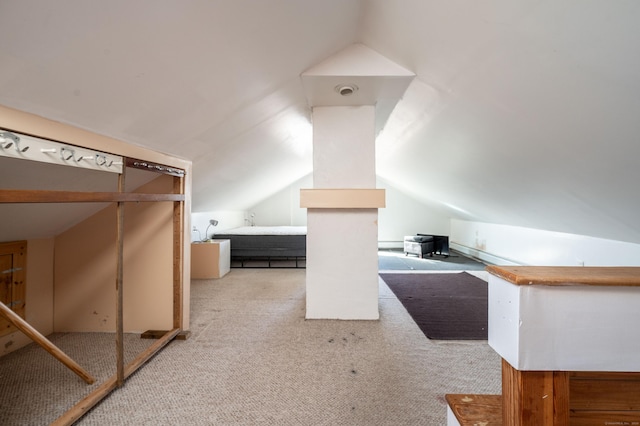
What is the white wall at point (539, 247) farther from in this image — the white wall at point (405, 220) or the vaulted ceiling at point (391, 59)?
the white wall at point (405, 220)

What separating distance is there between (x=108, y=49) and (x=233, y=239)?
3.68 m

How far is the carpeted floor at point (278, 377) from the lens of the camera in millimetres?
1244

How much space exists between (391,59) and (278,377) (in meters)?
2.37

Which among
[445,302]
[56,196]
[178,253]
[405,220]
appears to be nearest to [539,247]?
[445,302]

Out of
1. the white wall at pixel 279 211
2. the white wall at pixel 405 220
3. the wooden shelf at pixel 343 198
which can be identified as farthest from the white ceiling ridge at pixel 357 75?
the white wall at pixel 405 220

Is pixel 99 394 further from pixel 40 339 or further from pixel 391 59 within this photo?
pixel 391 59

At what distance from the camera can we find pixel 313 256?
91.8 inches

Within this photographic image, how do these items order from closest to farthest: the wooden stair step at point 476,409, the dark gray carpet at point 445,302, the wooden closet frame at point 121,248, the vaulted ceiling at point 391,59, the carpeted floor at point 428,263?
the wooden stair step at point 476,409
the vaulted ceiling at point 391,59
the wooden closet frame at point 121,248
the dark gray carpet at point 445,302
the carpeted floor at point 428,263

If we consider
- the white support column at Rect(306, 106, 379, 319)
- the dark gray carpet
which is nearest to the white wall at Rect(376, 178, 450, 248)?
the dark gray carpet

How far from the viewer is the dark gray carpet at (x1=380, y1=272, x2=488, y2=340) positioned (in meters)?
2.14

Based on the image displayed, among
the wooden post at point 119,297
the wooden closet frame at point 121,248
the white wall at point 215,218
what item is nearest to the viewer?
the wooden closet frame at point 121,248

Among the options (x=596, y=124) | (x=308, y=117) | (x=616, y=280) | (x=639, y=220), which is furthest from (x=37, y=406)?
(x=639, y=220)

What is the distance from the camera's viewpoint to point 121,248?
1.43 meters

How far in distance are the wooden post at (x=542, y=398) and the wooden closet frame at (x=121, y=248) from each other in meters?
1.74
